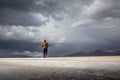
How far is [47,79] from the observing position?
7.08 m

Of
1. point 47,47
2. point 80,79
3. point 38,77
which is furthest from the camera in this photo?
point 47,47

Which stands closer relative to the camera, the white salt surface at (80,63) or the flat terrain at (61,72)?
the flat terrain at (61,72)

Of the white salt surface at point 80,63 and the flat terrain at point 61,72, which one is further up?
the white salt surface at point 80,63

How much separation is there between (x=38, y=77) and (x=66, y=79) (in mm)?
1205

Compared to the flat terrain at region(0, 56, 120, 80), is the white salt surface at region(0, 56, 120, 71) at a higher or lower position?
higher

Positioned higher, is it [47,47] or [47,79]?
[47,47]

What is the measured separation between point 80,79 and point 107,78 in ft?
3.57

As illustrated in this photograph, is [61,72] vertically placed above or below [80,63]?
below

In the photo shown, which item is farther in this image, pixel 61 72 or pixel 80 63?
pixel 80 63

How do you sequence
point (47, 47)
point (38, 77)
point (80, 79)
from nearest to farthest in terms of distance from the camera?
point (80, 79) → point (38, 77) → point (47, 47)

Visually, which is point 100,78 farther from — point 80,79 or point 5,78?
point 5,78

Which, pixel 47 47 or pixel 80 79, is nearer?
pixel 80 79

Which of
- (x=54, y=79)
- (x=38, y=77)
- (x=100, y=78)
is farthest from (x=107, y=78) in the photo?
(x=38, y=77)

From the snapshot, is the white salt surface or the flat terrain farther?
the white salt surface
